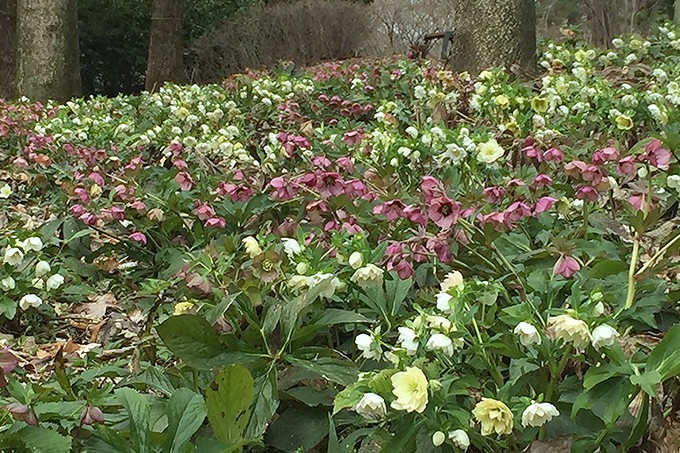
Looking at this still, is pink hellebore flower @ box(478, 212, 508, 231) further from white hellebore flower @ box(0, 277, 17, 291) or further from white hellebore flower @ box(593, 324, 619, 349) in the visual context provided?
white hellebore flower @ box(0, 277, 17, 291)

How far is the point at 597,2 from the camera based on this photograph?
12.6m

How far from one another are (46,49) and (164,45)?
12.5ft

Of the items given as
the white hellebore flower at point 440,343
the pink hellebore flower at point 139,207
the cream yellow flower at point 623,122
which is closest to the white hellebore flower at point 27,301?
the pink hellebore flower at point 139,207

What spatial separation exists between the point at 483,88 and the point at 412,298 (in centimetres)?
195

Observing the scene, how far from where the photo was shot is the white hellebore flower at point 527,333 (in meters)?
1.22

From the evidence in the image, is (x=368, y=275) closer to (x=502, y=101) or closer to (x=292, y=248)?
(x=292, y=248)

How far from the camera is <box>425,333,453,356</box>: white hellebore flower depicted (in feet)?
4.14

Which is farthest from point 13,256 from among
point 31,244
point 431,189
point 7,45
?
point 7,45

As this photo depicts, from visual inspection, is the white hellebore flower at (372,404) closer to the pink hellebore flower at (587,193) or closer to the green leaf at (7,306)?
the pink hellebore flower at (587,193)

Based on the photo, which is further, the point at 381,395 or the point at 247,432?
the point at 247,432

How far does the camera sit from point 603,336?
1.16 m

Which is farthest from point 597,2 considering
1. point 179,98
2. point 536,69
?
point 179,98

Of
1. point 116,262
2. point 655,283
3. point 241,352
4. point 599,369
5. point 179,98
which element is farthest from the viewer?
point 179,98

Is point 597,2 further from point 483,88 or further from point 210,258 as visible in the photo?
point 210,258
